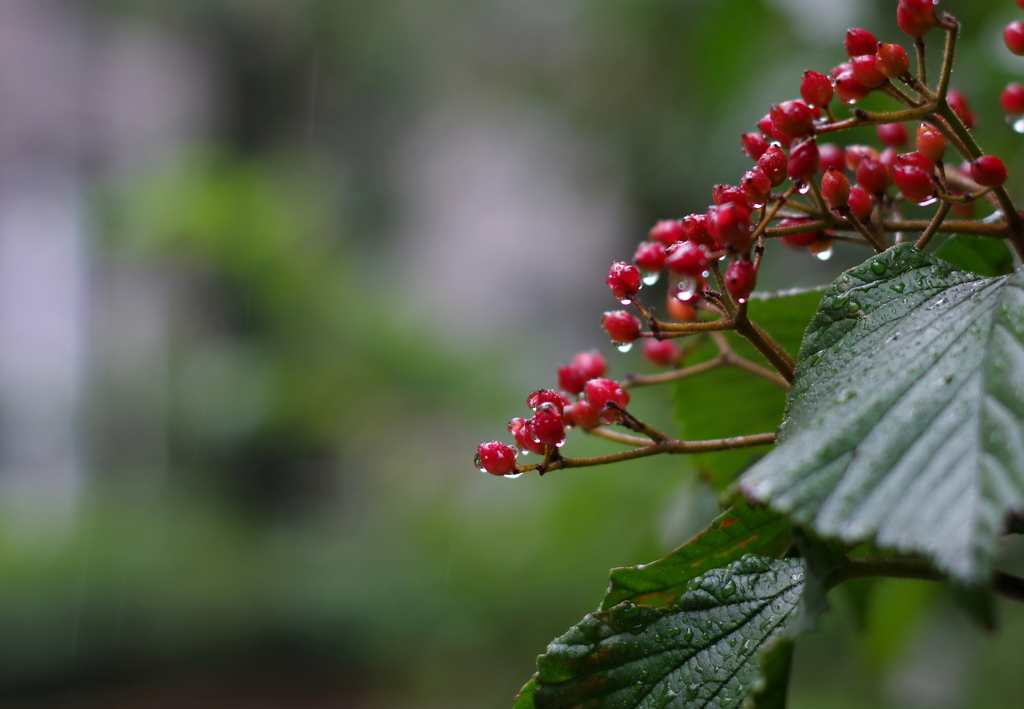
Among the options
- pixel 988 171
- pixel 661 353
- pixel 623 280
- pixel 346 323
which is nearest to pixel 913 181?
pixel 988 171

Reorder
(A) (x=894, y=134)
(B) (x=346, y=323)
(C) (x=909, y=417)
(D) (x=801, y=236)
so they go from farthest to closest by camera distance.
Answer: (B) (x=346, y=323), (A) (x=894, y=134), (D) (x=801, y=236), (C) (x=909, y=417)

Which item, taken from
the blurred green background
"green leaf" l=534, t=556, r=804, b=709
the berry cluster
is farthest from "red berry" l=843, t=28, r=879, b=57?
the blurred green background

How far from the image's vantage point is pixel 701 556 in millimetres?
369

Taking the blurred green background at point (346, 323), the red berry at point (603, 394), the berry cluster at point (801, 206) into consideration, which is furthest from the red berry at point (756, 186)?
the blurred green background at point (346, 323)

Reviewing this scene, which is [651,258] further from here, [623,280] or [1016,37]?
[1016,37]

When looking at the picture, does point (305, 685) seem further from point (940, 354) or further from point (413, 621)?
point (940, 354)

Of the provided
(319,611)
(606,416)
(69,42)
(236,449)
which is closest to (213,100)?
(69,42)

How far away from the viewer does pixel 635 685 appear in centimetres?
32

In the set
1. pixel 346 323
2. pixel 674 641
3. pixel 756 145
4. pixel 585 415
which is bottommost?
pixel 674 641

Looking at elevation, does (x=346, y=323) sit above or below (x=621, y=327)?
above

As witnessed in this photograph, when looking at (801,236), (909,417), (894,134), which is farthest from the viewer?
(894,134)

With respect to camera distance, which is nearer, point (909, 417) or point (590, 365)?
point (909, 417)

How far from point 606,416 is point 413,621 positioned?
11.5 ft

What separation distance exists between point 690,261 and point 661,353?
24 centimetres
